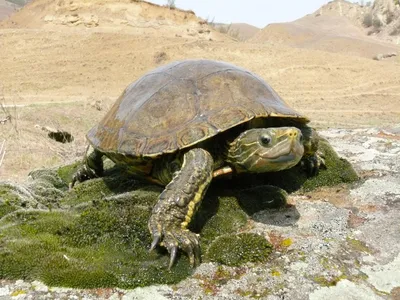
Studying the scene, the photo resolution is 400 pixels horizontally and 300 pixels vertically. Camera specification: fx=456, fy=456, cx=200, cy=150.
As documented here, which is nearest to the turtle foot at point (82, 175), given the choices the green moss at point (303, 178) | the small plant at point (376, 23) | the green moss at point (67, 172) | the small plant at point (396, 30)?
the green moss at point (67, 172)

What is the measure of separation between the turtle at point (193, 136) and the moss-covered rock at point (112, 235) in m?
0.13

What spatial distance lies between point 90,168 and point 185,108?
4.88ft

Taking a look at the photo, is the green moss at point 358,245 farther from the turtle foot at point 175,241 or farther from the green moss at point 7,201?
the green moss at point 7,201

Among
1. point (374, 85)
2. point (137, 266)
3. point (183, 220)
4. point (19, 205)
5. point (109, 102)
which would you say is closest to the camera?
point (137, 266)

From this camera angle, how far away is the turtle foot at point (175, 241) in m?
2.63

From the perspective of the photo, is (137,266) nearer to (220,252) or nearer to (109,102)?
(220,252)

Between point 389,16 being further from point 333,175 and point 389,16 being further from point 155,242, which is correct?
point 155,242

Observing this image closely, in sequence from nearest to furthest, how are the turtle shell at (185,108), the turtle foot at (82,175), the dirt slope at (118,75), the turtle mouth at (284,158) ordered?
the turtle mouth at (284,158)
the turtle shell at (185,108)
the turtle foot at (82,175)
the dirt slope at (118,75)

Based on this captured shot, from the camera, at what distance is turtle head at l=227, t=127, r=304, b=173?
10.2 feet

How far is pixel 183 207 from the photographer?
2.93m

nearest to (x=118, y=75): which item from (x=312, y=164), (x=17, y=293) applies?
(x=312, y=164)

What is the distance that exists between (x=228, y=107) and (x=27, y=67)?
19838 millimetres

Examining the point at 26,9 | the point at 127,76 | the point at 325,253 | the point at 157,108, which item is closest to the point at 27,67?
the point at 127,76

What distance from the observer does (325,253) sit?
2771mm
